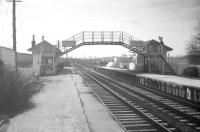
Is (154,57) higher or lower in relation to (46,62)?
higher

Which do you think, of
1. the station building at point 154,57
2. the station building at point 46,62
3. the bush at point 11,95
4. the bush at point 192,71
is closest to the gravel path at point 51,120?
the bush at point 11,95

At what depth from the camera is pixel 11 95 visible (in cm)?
1435

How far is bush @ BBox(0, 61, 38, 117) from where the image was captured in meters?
13.9

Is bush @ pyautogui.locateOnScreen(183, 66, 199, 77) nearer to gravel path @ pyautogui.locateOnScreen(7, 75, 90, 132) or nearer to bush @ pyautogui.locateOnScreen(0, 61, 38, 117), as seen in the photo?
gravel path @ pyautogui.locateOnScreen(7, 75, 90, 132)

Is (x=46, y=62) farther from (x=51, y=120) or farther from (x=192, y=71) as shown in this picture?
(x=51, y=120)

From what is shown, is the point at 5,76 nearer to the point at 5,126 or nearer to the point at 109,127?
the point at 5,126

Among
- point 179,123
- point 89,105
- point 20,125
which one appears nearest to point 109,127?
point 179,123

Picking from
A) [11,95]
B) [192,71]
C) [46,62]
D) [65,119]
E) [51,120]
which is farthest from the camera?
[46,62]

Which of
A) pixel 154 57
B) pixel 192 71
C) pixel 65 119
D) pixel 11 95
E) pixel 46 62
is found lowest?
pixel 65 119

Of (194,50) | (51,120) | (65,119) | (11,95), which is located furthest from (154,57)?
(51,120)

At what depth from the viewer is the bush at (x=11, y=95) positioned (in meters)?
13.9

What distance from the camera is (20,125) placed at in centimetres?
1150

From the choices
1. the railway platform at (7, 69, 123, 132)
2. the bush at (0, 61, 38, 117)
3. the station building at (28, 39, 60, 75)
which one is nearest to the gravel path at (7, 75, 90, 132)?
the railway platform at (7, 69, 123, 132)

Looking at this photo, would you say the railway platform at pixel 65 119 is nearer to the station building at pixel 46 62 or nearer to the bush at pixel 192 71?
the bush at pixel 192 71
